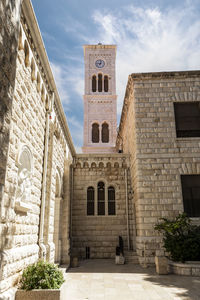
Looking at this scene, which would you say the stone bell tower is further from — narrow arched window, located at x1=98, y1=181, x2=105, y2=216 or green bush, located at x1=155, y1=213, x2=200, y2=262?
green bush, located at x1=155, y1=213, x2=200, y2=262

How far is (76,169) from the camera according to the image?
15750 mm

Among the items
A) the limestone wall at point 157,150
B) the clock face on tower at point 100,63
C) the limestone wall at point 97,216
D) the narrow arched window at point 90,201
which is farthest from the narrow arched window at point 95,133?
the limestone wall at point 157,150

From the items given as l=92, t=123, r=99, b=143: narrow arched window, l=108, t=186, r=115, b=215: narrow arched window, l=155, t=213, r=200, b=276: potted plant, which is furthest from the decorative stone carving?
l=92, t=123, r=99, b=143: narrow arched window

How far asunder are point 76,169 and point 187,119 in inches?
289

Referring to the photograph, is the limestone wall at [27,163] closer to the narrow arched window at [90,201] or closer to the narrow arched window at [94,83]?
the narrow arched window at [90,201]

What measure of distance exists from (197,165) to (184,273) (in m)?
5.06

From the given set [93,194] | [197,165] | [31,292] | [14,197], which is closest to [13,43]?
[14,197]

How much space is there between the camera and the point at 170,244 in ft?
32.4

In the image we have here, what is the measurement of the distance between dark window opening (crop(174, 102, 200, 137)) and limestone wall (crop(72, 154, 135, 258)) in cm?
407

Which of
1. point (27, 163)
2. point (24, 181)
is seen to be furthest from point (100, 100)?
point (24, 181)

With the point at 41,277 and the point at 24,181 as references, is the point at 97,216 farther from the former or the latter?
the point at 41,277

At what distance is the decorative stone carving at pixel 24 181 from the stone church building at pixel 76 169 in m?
0.03

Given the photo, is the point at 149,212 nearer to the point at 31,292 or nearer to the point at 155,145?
the point at 155,145

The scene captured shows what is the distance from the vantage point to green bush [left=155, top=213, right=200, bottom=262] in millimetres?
9562
